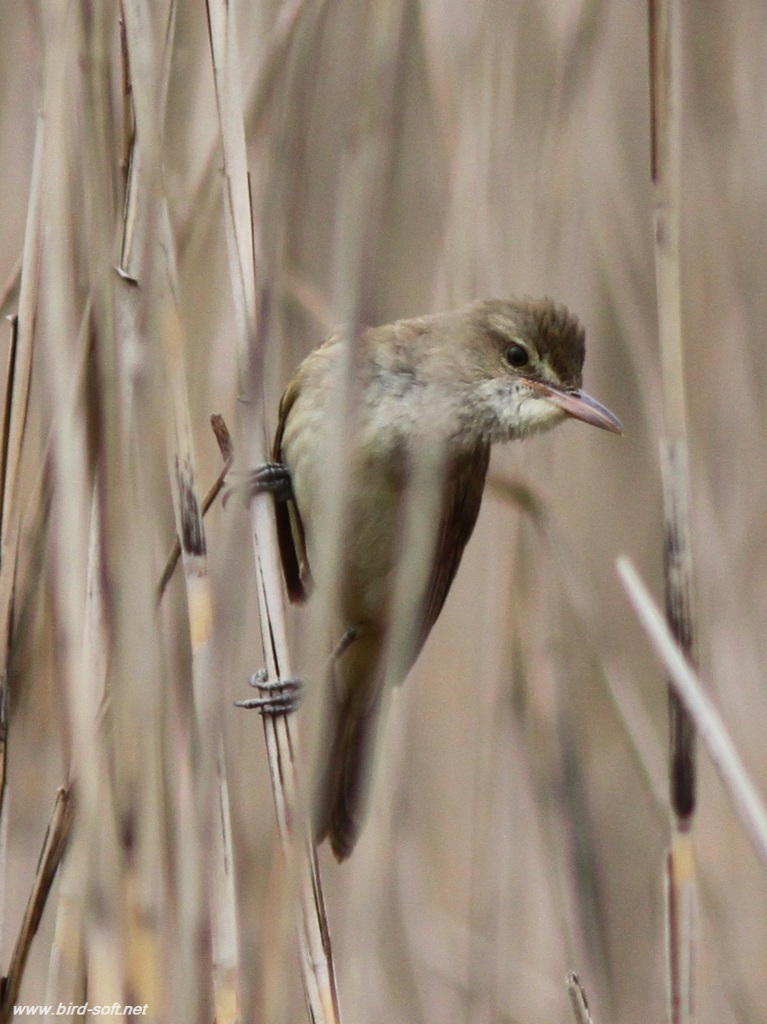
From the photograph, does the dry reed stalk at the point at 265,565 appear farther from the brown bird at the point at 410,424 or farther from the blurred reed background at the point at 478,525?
the brown bird at the point at 410,424

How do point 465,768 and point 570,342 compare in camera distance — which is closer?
point 570,342

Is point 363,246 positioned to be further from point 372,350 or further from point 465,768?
point 465,768

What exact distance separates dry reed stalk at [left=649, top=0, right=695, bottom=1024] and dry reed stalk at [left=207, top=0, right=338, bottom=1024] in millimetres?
338

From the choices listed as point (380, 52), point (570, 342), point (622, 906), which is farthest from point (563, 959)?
point (380, 52)

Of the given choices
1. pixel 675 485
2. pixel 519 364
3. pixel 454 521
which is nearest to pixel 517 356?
pixel 519 364

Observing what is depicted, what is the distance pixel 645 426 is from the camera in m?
2.29

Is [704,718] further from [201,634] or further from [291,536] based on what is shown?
[291,536]

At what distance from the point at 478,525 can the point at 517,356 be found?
1.79ft

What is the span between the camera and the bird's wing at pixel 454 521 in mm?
1810

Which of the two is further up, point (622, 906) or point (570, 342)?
point (570, 342)

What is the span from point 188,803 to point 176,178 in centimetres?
85

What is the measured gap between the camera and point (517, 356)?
1.80 meters

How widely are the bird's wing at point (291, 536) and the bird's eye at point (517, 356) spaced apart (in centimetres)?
34

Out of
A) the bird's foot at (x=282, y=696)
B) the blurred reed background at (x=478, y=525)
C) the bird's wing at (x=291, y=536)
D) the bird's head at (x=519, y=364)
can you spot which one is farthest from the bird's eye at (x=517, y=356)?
the bird's foot at (x=282, y=696)
